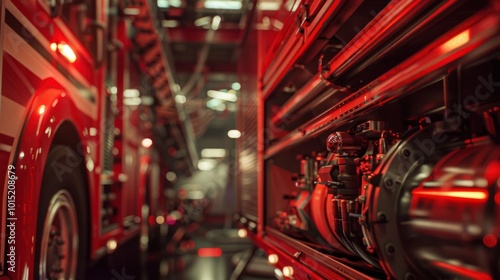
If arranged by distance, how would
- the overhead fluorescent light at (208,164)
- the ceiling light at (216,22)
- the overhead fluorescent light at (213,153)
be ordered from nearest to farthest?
the ceiling light at (216,22) < the overhead fluorescent light at (213,153) < the overhead fluorescent light at (208,164)

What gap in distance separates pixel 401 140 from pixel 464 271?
1.31ft

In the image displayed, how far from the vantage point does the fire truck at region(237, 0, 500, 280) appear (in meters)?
1.01

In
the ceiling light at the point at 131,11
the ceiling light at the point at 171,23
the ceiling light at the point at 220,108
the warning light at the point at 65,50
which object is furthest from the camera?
the ceiling light at the point at 220,108

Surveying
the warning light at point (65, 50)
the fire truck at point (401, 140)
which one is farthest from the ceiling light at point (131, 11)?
the fire truck at point (401, 140)

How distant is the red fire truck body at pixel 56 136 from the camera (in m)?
1.56

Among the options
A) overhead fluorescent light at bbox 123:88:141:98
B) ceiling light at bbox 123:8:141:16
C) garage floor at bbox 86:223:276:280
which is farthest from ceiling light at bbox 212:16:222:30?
garage floor at bbox 86:223:276:280

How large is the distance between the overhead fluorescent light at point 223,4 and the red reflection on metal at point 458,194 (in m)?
5.00

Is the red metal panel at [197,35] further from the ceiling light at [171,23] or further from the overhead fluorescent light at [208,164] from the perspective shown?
the overhead fluorescent light at [208,164]

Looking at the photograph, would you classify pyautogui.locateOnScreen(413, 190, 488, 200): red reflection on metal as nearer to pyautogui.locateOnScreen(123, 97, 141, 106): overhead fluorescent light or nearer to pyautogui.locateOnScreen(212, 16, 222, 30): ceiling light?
pyautogui.locateOnScreen(123, 97, 141, 106): overhead fluorescent light

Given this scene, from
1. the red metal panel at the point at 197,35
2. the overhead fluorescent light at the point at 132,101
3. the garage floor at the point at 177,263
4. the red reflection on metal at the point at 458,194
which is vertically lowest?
the garage floor at the point at 177,263

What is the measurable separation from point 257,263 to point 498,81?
13.5 ft

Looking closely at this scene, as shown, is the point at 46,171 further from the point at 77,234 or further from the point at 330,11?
the point at 330,11

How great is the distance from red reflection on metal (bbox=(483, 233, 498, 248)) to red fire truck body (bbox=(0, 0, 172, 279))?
1425mm

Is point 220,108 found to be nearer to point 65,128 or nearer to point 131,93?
point 131,93
